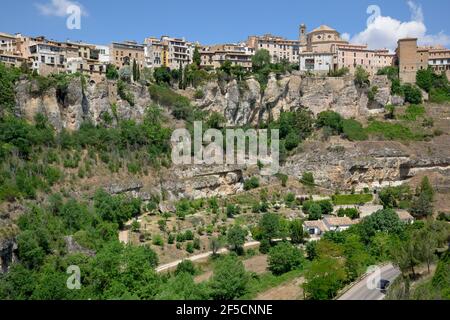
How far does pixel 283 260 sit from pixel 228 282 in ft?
18.6

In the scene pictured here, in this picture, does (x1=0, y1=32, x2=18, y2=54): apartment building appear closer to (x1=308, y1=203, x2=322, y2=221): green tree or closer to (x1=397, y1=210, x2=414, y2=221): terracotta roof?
(x1=308, y1=203, x2=322, y2=221): green tree

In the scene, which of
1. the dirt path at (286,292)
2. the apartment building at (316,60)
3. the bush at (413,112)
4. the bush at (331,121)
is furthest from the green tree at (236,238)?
the apartment building at (316,60)

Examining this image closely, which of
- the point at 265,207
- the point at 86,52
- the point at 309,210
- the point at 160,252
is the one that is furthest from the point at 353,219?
the point at 86,52

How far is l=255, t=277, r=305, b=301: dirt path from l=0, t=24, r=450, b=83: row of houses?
33.1 m

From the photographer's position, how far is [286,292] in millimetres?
26188

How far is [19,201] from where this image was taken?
33656mm

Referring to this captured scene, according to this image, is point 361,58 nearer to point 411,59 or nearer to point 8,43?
point 411,59

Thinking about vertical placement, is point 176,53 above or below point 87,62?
above

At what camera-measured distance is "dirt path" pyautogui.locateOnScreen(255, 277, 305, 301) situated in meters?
25.2

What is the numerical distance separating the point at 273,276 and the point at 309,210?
38.1 feet

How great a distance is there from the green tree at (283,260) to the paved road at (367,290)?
14.6ft

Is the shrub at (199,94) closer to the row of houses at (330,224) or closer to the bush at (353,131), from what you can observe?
the bush at (353,131)

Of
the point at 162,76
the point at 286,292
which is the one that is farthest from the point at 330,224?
the point at 162,76
